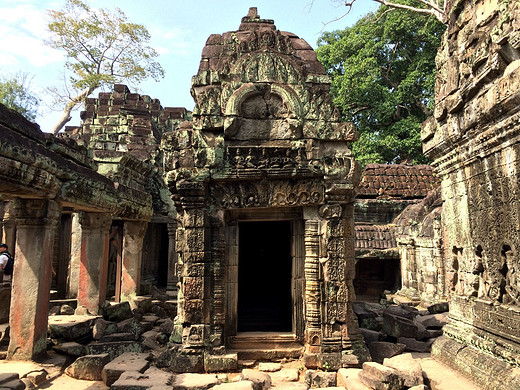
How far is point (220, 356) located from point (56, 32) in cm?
2617

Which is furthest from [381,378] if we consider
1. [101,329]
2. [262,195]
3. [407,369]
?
[101,329]

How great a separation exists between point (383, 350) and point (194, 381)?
2983mm

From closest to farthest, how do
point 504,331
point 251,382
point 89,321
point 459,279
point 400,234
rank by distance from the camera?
point 504,331, point 251,382, point 459,279, point 89,321, point 400,234

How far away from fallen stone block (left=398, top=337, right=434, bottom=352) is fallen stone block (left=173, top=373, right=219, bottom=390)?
3.31 meters

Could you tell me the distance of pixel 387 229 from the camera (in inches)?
574

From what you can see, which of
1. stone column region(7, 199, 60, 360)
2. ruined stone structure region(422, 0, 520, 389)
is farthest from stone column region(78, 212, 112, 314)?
ruined stone structure region(422, 0, 520, 389)

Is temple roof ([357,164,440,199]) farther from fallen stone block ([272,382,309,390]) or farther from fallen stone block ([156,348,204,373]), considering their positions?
fallen stone block ([156,348,204,373])

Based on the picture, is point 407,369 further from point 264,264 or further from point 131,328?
point 264,264

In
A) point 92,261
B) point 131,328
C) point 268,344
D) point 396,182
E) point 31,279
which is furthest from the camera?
point 396,182

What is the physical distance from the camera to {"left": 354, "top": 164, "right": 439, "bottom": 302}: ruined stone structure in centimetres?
1327

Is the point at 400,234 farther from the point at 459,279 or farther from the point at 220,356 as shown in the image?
the point at 220,356

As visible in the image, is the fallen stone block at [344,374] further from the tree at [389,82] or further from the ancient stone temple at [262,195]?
the tree at [389,82]

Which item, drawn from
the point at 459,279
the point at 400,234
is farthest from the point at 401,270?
the point at 459,279

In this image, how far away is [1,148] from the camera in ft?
17.3
